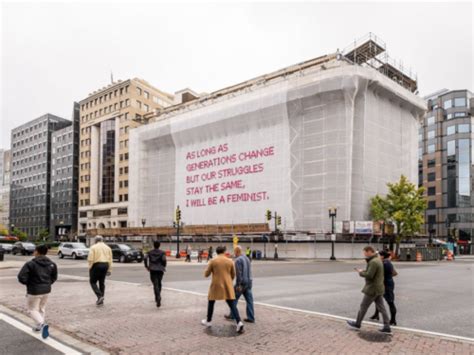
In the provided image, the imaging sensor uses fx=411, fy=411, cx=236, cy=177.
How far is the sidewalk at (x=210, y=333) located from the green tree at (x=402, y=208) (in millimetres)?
38087

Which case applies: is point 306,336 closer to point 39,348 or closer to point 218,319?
point 218,319

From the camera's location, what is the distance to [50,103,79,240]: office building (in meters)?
98.7

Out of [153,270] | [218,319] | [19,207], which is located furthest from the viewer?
[19,207]

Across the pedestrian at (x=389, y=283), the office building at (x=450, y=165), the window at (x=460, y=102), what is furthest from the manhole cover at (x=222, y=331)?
the window at (x=460, y=102)

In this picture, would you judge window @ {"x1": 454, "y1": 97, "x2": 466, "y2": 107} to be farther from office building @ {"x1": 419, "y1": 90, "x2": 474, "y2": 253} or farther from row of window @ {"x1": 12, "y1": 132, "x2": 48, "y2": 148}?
row of window @ {"x1": 12, "y1": 132, "x2": 48, "y2": 148}

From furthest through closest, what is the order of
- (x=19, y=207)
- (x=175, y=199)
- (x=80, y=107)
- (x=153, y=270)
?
(x=19, y=207), (x=80, y=107), (x=175, y=199), (x=153, y=270)

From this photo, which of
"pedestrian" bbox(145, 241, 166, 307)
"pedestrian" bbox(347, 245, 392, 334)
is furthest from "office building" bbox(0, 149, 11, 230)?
"pedestrian" bbox(347, 245, 392, 334)

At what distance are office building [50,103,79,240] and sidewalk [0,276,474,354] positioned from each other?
3632 inches

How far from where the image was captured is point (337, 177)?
4588 centimetres

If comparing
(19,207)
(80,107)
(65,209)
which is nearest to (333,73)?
(80,107)

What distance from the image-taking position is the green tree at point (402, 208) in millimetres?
44656

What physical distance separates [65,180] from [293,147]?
71.1m

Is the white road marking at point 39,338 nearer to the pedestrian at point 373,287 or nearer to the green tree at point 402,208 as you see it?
the pedestrian at point 373,287

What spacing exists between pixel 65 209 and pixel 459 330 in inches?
4054
